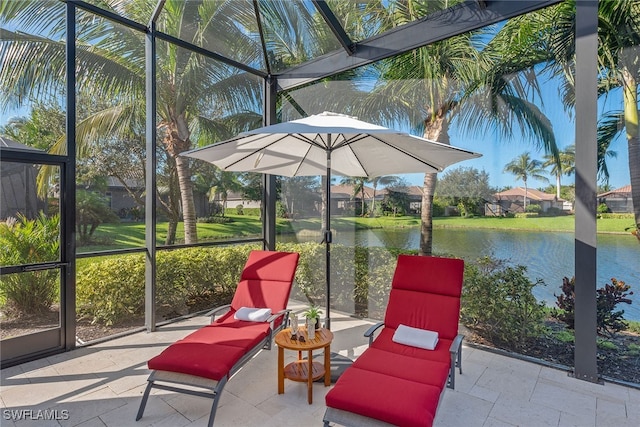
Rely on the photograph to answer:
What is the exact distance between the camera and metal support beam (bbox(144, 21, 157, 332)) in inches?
201

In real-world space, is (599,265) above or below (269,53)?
below

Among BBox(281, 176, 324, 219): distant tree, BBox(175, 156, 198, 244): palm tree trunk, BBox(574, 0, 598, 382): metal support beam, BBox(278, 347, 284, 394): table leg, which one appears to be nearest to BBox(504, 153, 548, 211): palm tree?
BBox(574, 0, 598, 382): metal support beam

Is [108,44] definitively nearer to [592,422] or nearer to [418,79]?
[418,79]

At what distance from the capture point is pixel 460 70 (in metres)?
4.76

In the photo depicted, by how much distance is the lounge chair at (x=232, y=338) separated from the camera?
3014 mm

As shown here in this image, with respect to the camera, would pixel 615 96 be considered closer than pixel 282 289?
Yes

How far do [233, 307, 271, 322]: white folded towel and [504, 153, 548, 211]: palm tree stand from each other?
143 inches

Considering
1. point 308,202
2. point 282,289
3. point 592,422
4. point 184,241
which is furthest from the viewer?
point 308,202

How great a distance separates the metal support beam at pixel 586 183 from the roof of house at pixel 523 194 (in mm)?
428

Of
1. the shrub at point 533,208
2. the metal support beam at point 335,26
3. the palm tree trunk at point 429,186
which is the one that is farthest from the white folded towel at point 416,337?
the metal support beam at point 335,26

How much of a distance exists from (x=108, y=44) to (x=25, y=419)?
15.8 ft

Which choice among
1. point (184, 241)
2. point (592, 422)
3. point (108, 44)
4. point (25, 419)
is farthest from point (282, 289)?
point (108, 44)

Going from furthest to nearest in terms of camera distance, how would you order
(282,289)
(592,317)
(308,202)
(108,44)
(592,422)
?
(308,202) < (108,44) < (282,289) < (592,317) < (592,422)

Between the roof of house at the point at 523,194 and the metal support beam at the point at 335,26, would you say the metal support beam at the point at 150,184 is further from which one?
the roof of house at the point at 523,194
